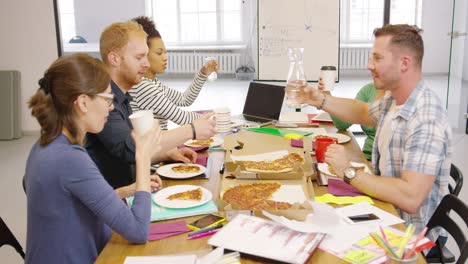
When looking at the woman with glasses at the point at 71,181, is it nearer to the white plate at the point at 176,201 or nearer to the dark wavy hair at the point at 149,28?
the white plate at the point at 176,201

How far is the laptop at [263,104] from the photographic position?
316cm

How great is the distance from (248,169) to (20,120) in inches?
178

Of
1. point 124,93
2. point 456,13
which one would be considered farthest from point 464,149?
point 124,93

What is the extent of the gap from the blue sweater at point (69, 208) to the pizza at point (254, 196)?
34 cm

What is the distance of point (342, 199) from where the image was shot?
1.85 metres

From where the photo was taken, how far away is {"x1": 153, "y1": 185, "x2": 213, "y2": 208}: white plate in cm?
178

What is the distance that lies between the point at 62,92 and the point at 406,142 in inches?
52.3

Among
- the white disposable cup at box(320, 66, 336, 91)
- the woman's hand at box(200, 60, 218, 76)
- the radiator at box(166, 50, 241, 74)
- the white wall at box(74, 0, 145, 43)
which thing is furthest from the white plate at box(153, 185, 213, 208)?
the white wall at box(74, 0, 145, 43)

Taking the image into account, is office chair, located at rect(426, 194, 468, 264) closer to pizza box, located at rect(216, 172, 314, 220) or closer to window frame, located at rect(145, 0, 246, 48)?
pizza box, located at rect(216, 172, 314, 220)

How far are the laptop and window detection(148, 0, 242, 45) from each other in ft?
19.7

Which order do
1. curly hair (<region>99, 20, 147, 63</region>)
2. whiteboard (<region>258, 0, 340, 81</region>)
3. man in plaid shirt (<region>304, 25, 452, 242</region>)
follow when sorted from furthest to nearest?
whiteboard (<region>258, 0, 340, 81</region>) < curly hair (<region>99, 20, 147, 63</region>) < man in plaid shirt (<region>304, 25, 452, 242</region>)

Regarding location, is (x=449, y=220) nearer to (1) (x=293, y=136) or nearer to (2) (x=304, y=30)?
(1) (x=293, y=136)

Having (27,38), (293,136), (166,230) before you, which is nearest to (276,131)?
(293,136)

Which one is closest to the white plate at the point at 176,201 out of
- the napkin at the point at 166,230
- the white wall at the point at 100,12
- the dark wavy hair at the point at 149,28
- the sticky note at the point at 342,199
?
the napkin at the point at 166,230
